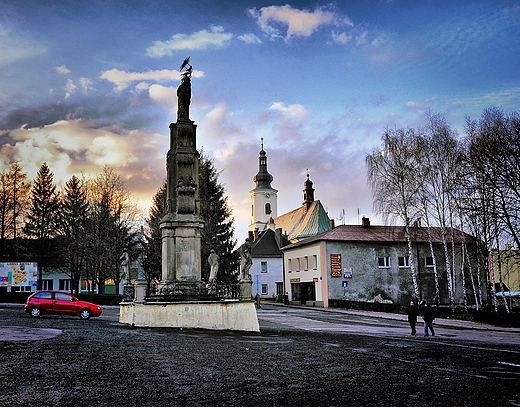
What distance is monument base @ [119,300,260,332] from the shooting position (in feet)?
65.6

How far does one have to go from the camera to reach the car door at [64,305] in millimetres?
27031

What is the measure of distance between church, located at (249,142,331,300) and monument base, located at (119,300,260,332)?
36285mm

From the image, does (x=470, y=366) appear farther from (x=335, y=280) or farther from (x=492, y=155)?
(x=335, y=280)

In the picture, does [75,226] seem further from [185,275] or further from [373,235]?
[185,275]

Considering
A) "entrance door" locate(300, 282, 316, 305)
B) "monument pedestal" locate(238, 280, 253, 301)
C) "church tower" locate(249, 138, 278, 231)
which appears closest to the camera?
"monument pedestal" locate(238, 280, 253, 301)

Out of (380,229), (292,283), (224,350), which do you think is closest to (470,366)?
(224,350)

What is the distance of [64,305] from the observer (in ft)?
88.9

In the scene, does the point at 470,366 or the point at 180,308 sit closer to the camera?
the point at 470,366

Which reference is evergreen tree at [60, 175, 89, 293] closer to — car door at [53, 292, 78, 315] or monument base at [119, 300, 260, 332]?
car door at [53, 292, 78, 315]

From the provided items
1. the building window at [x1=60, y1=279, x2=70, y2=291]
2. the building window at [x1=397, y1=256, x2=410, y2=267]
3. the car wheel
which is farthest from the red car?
the building window at [x1=60, y1=279, x2=70, y2=291]

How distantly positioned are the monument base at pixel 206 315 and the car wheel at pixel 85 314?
8195 mm

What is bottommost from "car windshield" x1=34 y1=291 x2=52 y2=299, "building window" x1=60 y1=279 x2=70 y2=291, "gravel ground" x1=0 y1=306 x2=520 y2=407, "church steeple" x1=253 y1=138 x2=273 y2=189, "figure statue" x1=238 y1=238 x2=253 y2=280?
"gravel ground" x1=0 y1=306 x2=520 y2=407

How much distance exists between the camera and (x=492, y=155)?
2955 centimetres

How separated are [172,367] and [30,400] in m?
3.58
